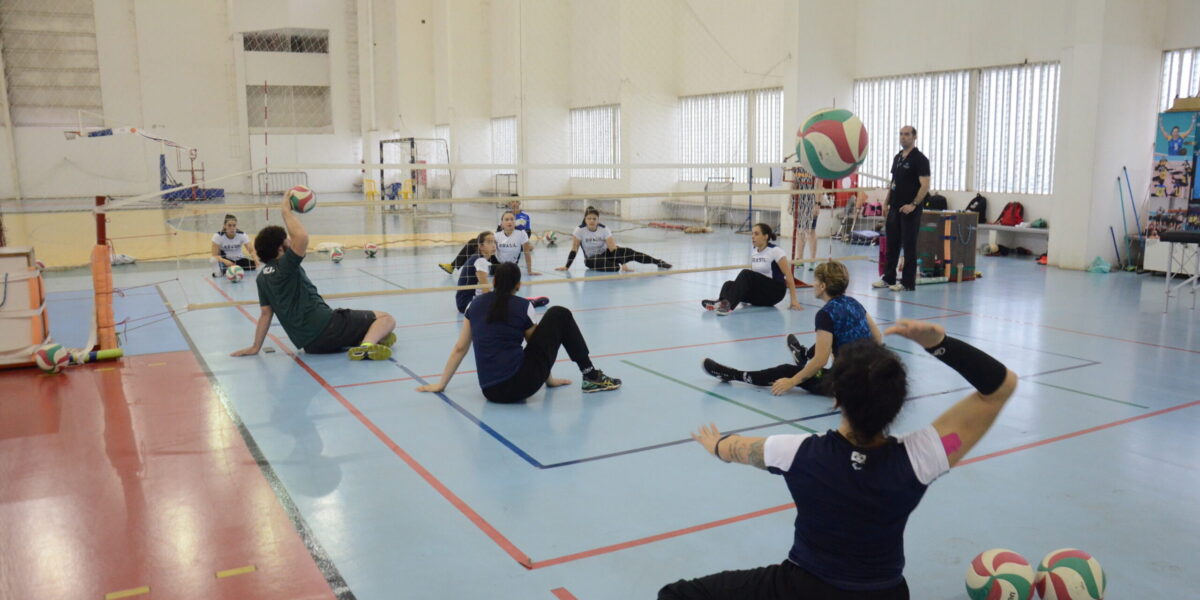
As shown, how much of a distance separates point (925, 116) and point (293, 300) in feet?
41.1

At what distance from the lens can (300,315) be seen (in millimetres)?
7219

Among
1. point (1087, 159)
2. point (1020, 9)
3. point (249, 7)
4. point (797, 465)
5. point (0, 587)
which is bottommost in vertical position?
point (0, 587)

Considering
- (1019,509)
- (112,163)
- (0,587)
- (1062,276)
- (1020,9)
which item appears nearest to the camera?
(0,587)

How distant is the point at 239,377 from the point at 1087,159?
36.3 feet

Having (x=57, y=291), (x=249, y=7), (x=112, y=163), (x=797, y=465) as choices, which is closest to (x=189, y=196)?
(x=112, y=163)

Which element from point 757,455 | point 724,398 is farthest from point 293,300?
point 757,455

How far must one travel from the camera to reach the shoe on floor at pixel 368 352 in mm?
7148

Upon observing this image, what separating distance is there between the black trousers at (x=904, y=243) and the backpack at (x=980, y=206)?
4835mm

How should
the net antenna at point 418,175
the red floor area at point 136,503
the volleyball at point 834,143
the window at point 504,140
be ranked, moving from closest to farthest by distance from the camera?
1. the red floor area at point 136,503
2. the volleyball at point 834,143
3. the window at point 504,140
4. the net antenna at point 418,175

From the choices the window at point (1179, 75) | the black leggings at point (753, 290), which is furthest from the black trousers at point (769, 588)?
the window at point (1179, 75)

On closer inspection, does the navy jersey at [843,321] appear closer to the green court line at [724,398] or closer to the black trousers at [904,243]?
the green court line at [724,398]

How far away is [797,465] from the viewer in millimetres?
2439

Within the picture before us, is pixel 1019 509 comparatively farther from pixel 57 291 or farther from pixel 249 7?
pixel 249 7

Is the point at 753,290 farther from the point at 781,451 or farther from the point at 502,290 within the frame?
the point at 781,451
